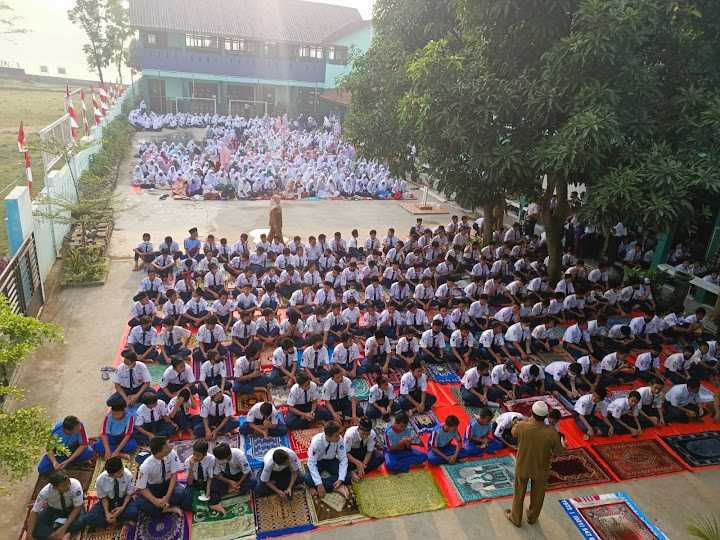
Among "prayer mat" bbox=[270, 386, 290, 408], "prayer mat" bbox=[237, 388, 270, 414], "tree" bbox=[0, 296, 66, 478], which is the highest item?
"tree" bbox=[0, 296, 66, 478]

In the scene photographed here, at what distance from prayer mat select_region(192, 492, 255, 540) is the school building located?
2847 centimetres

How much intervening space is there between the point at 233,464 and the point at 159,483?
2.30 ft

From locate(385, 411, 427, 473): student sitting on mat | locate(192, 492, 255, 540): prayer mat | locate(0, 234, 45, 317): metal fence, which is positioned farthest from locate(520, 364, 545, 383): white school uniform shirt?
locate(0, 234, 45, 317): metal fence

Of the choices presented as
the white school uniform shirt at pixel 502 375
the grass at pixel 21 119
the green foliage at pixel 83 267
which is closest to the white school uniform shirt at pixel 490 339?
the white school uniform shirt at pixel 502 375

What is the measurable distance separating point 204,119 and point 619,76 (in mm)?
28668

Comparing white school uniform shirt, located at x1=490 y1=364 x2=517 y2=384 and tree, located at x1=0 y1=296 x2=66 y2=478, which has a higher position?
tree, located at x1=0 y1=296 x2=66 y2=478

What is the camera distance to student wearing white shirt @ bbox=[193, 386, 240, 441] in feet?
20.9

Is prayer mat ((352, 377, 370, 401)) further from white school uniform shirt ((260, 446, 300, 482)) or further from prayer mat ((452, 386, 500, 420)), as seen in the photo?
white school uniform shirt ((260, 446, 300, 482))

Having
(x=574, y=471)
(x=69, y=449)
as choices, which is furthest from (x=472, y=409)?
(x=69, y=449)

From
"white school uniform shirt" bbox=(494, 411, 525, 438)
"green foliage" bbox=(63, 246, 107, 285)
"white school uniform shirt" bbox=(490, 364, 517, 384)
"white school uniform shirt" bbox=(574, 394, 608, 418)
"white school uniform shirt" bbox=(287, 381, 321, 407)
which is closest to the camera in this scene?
"white school uniform shirt" bbox=(494, 411, 525, 438)

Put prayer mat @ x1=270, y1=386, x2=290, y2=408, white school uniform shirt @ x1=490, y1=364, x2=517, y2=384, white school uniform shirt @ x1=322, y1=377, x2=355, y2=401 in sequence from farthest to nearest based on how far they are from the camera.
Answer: white school uniform shirt @ x1=490, y1=364, x2=517, y2=384 < prayer mat @ x1=270, y1=386, x2=290, y2=408 < white school uniform shirt @ x1=322, y1=377, x2=355, y2=401

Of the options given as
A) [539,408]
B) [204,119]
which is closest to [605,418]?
[539,408]

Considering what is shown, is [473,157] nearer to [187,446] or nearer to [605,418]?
[605,418]

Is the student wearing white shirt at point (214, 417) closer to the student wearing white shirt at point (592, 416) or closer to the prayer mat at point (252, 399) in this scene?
the prayer mat at point (252, 399)
